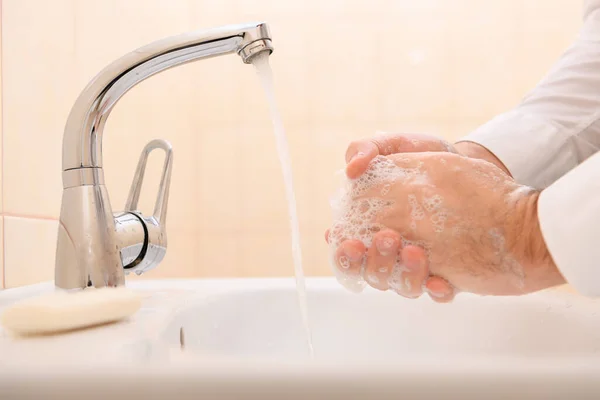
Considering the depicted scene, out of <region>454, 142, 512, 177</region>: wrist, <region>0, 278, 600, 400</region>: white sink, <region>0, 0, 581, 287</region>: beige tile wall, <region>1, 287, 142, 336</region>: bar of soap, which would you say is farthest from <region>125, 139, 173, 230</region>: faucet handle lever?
<region>0, 0, 581, 287</region>: beige tile wall

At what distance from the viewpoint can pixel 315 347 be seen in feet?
2.19

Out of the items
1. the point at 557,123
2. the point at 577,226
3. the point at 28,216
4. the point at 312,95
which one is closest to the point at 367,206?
the point at 577,226

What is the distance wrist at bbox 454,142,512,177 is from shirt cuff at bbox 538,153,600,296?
0.97 ft

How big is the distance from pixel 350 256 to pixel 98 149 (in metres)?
0.25

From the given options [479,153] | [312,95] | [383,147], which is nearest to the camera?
[383,147]

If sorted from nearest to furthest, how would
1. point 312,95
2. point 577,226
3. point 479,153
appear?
point 577,226 → point 479,153 → point 312,95

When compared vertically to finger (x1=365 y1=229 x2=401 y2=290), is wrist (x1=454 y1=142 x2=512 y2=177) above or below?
above

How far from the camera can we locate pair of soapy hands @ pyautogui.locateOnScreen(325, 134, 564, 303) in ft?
1.27

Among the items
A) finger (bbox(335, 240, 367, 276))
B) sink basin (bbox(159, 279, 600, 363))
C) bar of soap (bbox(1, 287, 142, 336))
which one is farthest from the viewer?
sink basin (bbox(159, 279, 600, 363))

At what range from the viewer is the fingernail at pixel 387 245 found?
0.44 meters

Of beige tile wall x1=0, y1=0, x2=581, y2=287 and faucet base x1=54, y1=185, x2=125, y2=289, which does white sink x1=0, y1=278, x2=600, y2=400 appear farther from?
beige tile wall x1=0, y1=0, x2=581, y2=287

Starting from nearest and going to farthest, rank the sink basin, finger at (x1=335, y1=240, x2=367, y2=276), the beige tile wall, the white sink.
Answer: 1. the white sink
2. finger at (x1=335, y1=240, x2=367, y2=276)
3. the sink basin
4. the beige tile wall

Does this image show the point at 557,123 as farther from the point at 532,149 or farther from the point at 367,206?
the point at 367,206

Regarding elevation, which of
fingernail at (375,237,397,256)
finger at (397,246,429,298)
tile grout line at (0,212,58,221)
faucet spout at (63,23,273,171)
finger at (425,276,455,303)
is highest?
faucet spout at (63,23,273,171)
